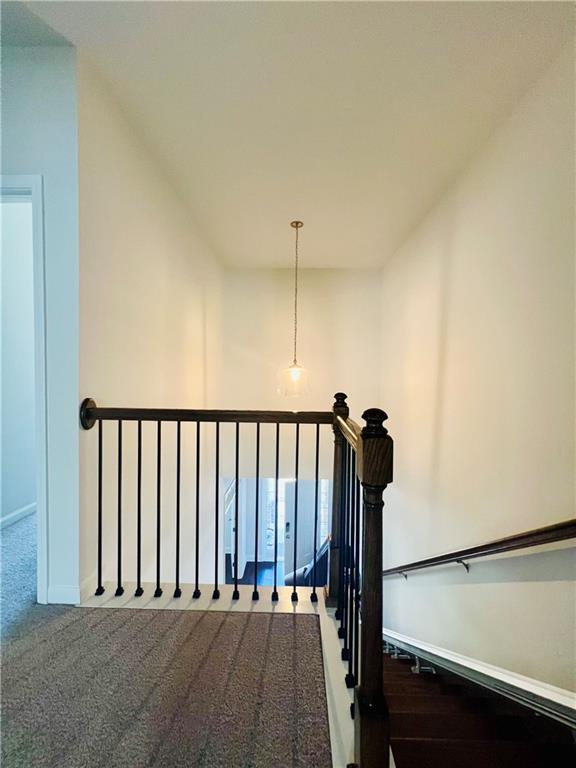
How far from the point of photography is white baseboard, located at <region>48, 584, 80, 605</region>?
183cm

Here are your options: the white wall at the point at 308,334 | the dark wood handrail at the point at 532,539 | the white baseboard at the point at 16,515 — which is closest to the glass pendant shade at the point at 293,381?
the white wall at the point at 308,334

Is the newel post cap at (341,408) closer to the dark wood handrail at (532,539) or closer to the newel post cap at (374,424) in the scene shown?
the newel post cap at (374,424)

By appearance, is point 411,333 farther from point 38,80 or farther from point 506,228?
point 38,80

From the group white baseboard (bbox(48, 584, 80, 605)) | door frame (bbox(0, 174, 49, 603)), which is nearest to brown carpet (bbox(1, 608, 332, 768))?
white baseboard (bbox(48, 584, 80, 605))

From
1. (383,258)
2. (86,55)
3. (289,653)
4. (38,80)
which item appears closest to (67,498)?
(289,653)

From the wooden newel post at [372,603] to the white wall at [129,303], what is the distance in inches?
57.2

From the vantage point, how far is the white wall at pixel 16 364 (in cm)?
289

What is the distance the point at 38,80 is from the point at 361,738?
2825 millimetres

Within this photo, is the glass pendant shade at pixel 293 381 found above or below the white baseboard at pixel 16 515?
above

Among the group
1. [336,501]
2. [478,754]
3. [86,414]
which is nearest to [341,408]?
[336,501]

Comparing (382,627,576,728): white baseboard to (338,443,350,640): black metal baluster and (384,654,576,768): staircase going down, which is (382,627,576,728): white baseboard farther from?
(338,443,350,640): black metal baluster

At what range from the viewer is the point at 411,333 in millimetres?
3996

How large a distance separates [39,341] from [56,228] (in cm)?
54

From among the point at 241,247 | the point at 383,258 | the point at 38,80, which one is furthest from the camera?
the point at 383,258
